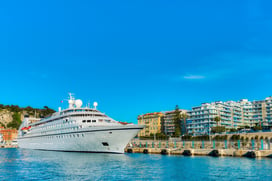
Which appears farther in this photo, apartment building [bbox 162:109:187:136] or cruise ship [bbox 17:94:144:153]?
apartment building [bbox 162:109:187:136]

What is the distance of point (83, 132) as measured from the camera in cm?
5666

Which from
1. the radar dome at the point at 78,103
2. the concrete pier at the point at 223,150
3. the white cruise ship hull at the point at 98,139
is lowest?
the concrete pier at the point at 223,150

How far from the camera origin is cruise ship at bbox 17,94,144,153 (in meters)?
53.2

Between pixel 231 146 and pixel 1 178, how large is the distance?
1867 inches

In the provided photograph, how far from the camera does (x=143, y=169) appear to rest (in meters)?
37.0

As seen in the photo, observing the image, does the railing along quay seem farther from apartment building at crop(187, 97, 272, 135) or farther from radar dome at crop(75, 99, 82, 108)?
apartment building at crop(187, 97, 272, 135)

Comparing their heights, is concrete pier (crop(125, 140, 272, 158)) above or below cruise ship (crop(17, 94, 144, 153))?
below

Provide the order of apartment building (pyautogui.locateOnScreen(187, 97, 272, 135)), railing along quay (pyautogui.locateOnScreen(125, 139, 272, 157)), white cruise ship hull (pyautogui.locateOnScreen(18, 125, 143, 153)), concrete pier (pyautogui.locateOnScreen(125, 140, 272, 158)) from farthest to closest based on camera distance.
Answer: apartment building (pyautogui.locateOnScreen(187, 97, 272, 135)) < white cruise ship hull (pyautogui.locateOnScreen(18, 125, 143, 153)) < railing along quay (pyautogui.locateOnScreen(125, 139, 272, 157)) < concrete pier (pyautogui.locateOnScreen(125, 140, 272, 158))

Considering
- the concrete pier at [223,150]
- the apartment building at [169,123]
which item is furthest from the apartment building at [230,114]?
the concrete pier at [223,150]

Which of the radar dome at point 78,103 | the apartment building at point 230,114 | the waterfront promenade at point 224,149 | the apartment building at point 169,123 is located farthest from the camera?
the apartment building at point 169,123

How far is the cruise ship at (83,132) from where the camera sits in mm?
53219

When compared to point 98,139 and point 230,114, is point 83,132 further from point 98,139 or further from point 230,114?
point 230,114

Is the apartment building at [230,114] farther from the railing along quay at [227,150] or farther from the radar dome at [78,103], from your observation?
the radar dome at [78,103]

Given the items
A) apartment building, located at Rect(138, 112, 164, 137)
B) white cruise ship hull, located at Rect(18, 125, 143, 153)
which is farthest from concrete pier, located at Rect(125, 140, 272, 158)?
apartment building, located at Rect(138, 112, 164, 137)
